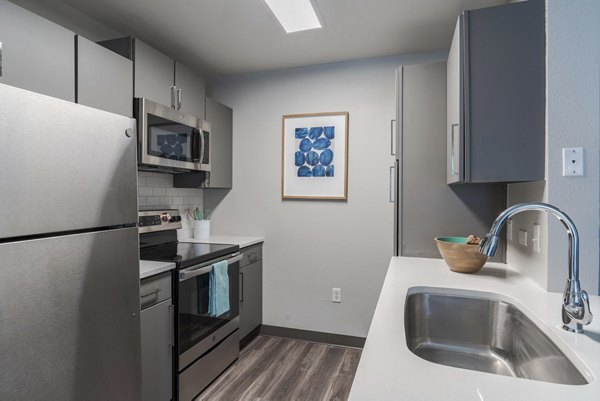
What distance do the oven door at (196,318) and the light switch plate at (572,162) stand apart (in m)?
1.84

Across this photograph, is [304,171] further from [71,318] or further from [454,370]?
[454,370]

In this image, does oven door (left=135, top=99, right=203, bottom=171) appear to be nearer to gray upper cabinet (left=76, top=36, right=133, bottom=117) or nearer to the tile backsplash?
gray upper cabinet (left=76, top=36, right=133, bottom=117)

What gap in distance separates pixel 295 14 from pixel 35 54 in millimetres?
1384

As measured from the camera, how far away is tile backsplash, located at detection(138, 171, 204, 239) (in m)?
2.57

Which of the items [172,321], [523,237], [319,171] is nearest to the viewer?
[523,237]

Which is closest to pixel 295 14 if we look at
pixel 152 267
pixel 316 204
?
pixel 316 204

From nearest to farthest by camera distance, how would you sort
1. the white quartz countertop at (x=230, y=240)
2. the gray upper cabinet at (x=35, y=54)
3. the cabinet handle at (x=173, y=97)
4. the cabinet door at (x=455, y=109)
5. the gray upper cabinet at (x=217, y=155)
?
the gray upper cabinet at (x=35, y=54) < the cabinet door at (x=455, y=109) < the cabinet handle at (x=173, y=97) < the white quartz countertop at (x=230, y=240) < the gray upper cabinet at (x=217, y=155)

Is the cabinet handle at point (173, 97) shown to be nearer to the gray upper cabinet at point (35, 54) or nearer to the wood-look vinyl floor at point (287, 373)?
the gray upper cabinet at point (35, 54)

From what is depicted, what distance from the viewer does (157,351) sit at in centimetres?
179

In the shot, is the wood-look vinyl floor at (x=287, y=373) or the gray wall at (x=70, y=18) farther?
the wood-look vinyl floor at (x=287, y=373)

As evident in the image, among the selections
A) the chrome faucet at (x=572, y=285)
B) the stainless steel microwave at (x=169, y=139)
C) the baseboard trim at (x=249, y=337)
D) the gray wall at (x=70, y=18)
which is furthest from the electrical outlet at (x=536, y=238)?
the gray wall at (x=70, y=18)

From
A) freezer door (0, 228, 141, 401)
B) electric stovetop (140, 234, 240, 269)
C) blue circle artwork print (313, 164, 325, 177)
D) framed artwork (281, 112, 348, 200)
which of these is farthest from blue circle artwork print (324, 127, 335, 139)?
freezer door (0, 228, 141, 401)

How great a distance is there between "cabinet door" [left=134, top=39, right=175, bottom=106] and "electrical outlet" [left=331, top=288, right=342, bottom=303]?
6.32 ft

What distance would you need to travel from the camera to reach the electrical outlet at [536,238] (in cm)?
144
